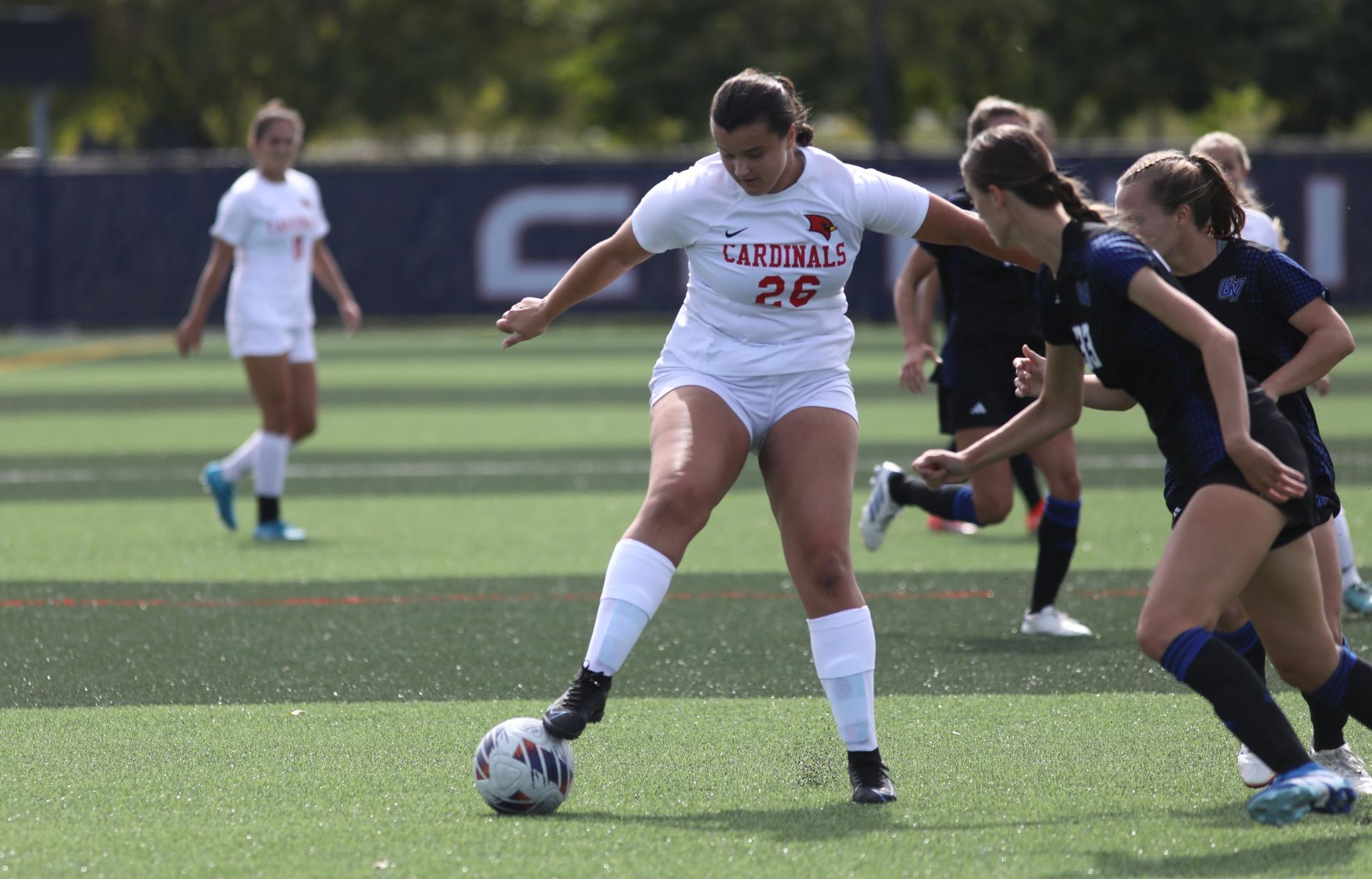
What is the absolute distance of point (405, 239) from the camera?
2819 cm

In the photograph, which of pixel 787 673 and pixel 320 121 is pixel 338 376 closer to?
pixel 787 673

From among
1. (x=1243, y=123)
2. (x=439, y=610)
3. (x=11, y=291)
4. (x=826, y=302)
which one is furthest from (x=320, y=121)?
(x=826, y=302)

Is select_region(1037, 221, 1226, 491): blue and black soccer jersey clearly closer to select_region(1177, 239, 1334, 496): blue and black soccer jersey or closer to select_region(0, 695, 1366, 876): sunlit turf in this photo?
select_region(1177, 239, 1334, 496): blue and black soccer jersey

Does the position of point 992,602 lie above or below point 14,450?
above

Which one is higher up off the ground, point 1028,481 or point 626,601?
point 626,601

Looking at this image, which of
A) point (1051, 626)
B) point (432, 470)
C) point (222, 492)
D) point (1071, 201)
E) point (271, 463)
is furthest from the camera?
point (432, 470)

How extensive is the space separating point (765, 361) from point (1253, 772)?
168 cm

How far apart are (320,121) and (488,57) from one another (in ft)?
14.7

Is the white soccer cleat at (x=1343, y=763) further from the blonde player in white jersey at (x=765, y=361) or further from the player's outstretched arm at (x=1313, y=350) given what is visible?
the blonde player in white jersey at (x=765, y=361)

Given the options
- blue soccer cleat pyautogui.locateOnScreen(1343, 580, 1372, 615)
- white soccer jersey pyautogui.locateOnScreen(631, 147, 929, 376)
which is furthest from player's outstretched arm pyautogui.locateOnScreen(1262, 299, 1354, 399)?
blue soccer cleat pyautogui.locateOnScreen(1343, 580, 1372, 615)

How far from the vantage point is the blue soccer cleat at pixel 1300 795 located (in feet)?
14.1

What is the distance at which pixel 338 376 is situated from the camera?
22.1m

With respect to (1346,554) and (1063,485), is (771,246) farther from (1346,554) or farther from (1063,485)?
(1346,554)

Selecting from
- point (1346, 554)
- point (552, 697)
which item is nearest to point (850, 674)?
point (552, 697)
